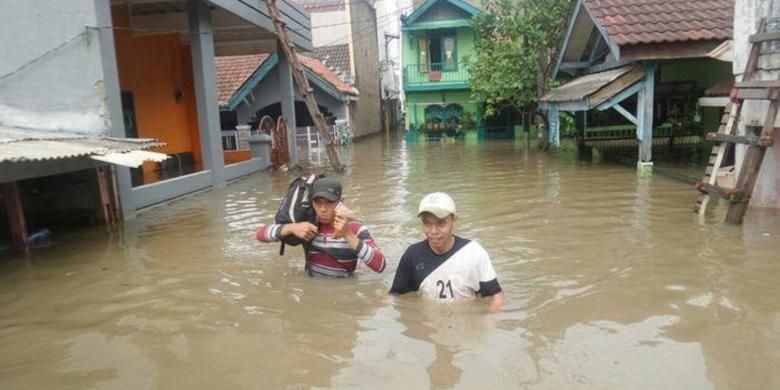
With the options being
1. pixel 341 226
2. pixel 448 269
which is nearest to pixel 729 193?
pixel 448 269

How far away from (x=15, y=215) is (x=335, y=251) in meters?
4.82

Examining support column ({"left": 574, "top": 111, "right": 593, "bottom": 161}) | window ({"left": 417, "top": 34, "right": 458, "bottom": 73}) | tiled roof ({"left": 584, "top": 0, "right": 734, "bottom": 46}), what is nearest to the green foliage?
support column ({"left": 574, "top": 111, "right": 593, "bottom": 161})

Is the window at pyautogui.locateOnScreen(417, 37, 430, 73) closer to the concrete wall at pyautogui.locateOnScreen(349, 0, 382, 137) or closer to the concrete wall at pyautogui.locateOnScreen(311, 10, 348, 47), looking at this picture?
the concrete wall at pyautogui.locateOnScreen(349, 0, 382, 137)

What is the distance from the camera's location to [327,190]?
15.9ft

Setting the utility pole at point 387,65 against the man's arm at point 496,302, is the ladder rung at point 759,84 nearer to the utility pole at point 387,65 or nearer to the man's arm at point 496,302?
the man's arm at point 496,302

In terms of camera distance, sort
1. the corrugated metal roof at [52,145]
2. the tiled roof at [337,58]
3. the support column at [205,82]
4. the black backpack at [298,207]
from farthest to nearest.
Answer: the tiled roof at [337,58]
the support column at [205,82]
the corrugated metal roof at [52,145]
the black backpack at [298,207]

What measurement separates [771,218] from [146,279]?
7574 millimetres

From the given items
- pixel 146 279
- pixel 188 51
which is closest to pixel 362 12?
pixel 188 51

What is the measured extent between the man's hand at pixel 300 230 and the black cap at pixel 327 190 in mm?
239

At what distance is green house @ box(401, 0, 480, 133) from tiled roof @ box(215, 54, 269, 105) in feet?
21.9

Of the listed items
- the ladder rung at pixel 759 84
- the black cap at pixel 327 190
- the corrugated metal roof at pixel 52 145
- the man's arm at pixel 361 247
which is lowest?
the man's arm at pixel 361 247

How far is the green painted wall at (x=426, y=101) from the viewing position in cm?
2828

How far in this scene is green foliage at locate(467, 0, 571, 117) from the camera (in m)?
19.8

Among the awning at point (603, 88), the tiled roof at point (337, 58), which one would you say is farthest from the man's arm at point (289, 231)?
the tiled roof at point (337, 58)
